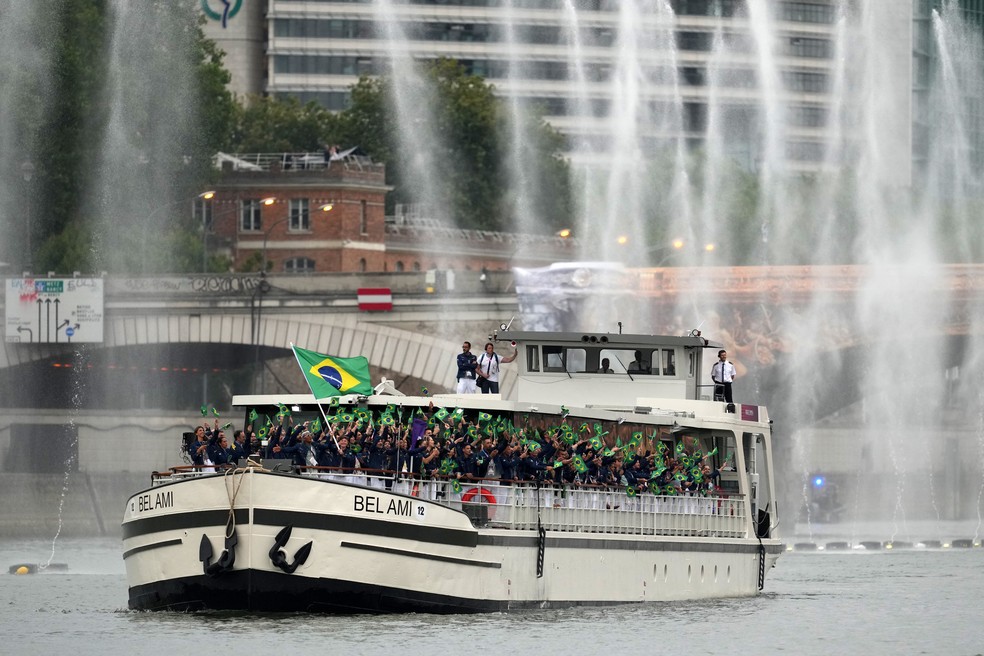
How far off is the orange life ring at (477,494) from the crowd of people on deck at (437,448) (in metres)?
0.24

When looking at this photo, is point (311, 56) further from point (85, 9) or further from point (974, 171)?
point (974, 171)

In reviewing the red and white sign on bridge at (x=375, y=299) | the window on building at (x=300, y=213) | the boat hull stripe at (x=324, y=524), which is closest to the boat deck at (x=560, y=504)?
the boat hull stripe at (x=324, y=524)

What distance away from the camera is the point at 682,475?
178 ft

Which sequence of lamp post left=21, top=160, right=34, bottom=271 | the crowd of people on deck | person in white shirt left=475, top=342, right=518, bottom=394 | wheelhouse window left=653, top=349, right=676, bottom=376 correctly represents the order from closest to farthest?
1. the crowd of people on deck
2. wheelhouse window left=653, top=349, right=676, bottom=376
3. person in white shirt left=475, top=342, right=518, bottom=394
4. lamp post left=21, top=160, right=34, bottom=271

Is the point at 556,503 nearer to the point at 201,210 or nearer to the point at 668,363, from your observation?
the point at 668,363

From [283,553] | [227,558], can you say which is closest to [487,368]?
[283,553]

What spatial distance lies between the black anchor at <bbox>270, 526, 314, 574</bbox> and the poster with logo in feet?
194

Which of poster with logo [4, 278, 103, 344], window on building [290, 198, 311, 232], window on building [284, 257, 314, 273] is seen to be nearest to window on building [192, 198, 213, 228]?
window on building [290, 198, 311, 232]

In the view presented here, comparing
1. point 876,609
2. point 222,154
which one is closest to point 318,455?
point 876,609

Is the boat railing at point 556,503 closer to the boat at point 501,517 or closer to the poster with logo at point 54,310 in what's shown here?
the boat at point 501,517

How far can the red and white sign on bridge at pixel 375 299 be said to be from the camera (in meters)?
107

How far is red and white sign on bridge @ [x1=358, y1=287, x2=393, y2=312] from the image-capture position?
107 m

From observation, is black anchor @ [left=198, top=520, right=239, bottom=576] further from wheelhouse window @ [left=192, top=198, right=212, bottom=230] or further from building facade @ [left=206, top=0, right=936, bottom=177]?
wheelhouse window @ [left=192, top=198, right=212, bottom=230]

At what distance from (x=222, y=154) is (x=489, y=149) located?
1455 centimetres
